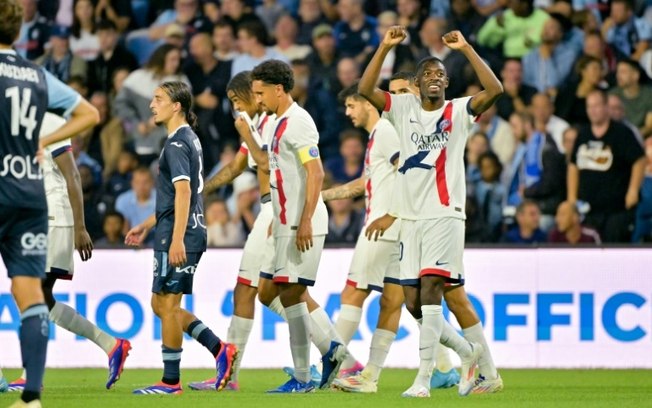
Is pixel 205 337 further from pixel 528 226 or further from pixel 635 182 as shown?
pixel 635 182

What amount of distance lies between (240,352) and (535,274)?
3.79m

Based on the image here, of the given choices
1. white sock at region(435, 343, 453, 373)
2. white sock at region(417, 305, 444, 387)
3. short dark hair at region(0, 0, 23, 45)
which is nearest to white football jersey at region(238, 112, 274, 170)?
white sock at region(417, 305, 444, 387)

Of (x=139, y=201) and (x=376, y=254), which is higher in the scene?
(x=139, y=201)

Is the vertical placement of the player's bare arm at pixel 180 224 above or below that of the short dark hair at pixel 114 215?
above

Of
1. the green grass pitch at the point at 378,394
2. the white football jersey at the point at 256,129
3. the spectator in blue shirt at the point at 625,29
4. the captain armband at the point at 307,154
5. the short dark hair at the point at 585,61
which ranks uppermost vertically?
the spectator in blue shirt at the point at 625,29

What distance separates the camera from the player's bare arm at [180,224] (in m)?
9.23

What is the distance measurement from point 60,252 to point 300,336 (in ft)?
6.39

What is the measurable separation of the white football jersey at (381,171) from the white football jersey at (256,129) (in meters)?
0.87

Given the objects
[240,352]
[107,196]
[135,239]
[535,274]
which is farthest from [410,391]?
[107,196]

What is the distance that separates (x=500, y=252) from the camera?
13.2 meters

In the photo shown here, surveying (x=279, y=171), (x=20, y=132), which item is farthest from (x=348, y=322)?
(x=20, y=132)

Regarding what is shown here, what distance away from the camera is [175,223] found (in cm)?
927

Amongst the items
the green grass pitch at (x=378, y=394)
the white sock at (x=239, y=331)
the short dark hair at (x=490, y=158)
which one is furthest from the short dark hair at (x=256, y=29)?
the white sock at (x=239, y=331)

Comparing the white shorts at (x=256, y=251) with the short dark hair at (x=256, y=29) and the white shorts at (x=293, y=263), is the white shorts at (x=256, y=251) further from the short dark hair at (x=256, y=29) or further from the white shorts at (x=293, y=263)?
the short dark hair at (x=256, y=29)
